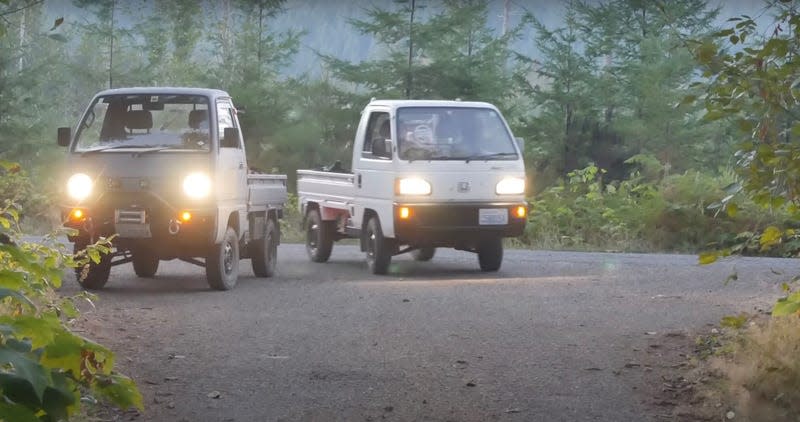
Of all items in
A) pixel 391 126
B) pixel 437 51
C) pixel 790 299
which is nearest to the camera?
pixel 790 299

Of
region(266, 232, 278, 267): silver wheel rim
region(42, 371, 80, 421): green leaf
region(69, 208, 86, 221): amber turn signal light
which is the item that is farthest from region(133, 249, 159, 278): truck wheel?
region(42, 371, 80, 421): green leaf

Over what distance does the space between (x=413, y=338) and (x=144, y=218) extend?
13.6ft

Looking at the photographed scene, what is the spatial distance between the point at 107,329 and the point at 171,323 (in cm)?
75

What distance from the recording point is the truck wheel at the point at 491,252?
17984mm

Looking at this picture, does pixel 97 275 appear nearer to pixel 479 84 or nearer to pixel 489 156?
pixel 489 156

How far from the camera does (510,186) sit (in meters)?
17.4

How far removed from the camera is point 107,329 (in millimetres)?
11398

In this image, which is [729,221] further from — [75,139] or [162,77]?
[162,77]

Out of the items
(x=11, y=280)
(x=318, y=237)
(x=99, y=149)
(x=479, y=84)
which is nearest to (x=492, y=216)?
(x=318, y=237)

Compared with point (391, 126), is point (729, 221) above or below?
below

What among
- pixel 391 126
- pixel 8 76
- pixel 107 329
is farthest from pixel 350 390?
pixel 8 76

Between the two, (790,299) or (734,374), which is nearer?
(790,299)

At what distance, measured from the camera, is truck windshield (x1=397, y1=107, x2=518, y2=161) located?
17391 mm

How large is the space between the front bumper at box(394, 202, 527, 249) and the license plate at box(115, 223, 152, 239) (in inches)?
146
